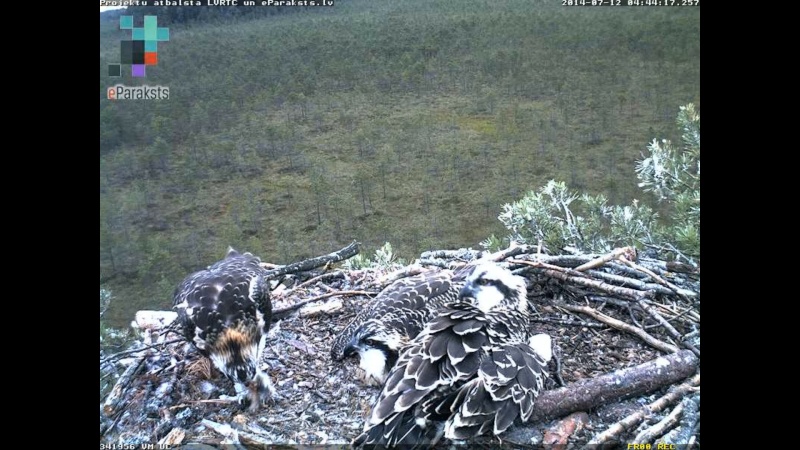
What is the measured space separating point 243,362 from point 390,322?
31.1 inches

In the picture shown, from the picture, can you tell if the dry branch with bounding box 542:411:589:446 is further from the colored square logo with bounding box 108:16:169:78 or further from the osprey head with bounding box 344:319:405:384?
the colored square logo with bounding box 108:16:169:78

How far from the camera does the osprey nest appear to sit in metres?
3.20

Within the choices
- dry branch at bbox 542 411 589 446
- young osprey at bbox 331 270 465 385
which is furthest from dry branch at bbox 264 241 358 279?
dry branch at bbox 542 411 589 446

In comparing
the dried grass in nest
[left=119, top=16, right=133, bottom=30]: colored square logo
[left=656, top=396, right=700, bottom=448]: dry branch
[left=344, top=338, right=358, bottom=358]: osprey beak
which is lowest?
[left=656, top=396, right=700, bottom=448]: dry branch

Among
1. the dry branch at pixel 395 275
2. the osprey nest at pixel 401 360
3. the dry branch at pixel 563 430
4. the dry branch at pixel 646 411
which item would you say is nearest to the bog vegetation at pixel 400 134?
the dry branch at pixel 395 275

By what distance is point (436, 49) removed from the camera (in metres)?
4.05

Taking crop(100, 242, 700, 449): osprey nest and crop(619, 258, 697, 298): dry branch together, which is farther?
crop(619, 258, 697, 298): dry branch

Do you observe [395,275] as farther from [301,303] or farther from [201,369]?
[201,369]

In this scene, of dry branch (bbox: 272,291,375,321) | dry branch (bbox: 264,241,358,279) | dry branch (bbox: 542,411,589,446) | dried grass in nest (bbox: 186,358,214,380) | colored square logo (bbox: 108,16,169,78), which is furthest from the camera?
dry branch (bbox: 264,241,358,279)

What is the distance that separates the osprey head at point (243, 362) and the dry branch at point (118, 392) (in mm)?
565

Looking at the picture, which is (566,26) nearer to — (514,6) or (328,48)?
(514,6)

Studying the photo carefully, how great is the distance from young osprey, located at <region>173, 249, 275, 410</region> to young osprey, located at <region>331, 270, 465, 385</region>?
421mm

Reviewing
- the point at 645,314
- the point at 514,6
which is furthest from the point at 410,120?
the point at 645,314

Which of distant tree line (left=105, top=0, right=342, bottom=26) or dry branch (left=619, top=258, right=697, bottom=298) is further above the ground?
distant tree line (left=105, top=0, right=342, bottom=26)
